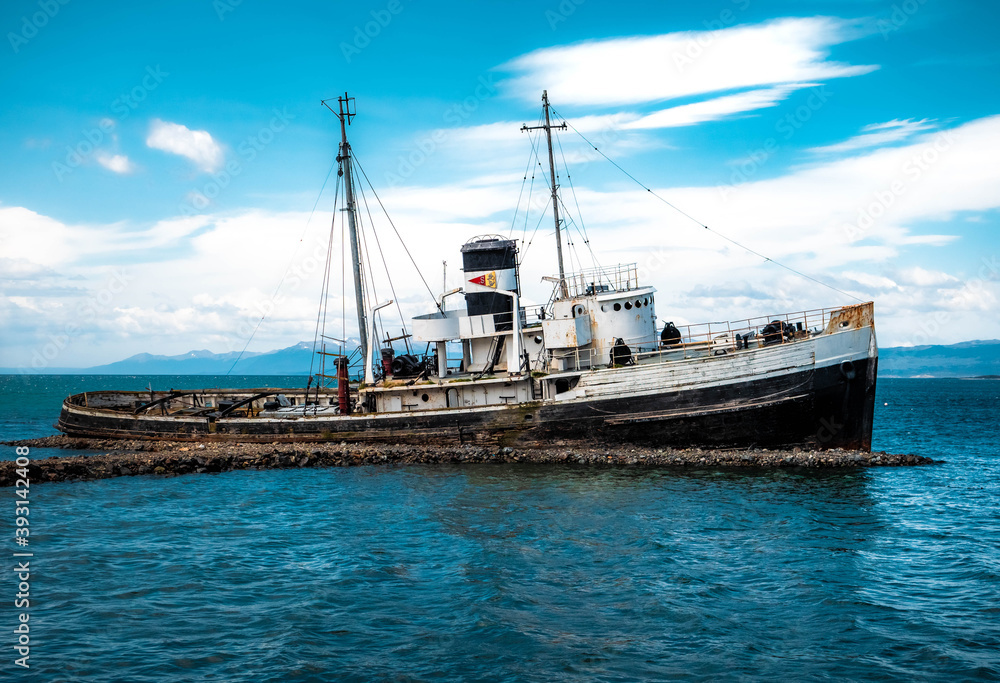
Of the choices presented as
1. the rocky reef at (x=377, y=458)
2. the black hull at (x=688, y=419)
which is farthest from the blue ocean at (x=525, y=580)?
the black hull at (x=688, y=419)

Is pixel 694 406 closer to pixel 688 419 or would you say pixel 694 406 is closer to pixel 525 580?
pixel 688 419

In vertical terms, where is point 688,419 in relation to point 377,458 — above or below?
above

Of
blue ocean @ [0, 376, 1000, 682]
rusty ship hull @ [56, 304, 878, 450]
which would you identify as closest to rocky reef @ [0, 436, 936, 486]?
rusty ship hull @ [56, 304, 878, 450]

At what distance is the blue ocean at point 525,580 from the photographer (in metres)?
10.8

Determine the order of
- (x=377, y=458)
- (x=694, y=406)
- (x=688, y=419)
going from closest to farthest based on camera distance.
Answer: (x=694, y=406), (x=688, y=419), (x=377, y=458)

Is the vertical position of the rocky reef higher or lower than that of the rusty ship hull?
lower

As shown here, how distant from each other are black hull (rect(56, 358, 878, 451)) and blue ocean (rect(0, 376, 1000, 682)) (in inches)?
72.6

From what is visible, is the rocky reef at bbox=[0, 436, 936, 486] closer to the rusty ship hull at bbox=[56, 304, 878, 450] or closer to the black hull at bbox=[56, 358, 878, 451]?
the black hull at bbox=[56, 358, 878, 451]

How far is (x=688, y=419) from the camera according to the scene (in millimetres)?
26375

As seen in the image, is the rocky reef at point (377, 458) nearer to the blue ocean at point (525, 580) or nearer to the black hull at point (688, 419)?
the black hull at point (688, 419)

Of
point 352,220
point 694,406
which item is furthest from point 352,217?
point 694,406

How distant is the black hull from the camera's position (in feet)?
83.1

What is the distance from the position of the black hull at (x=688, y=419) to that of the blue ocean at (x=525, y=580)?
184 cm

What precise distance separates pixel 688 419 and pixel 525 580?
13915mm
